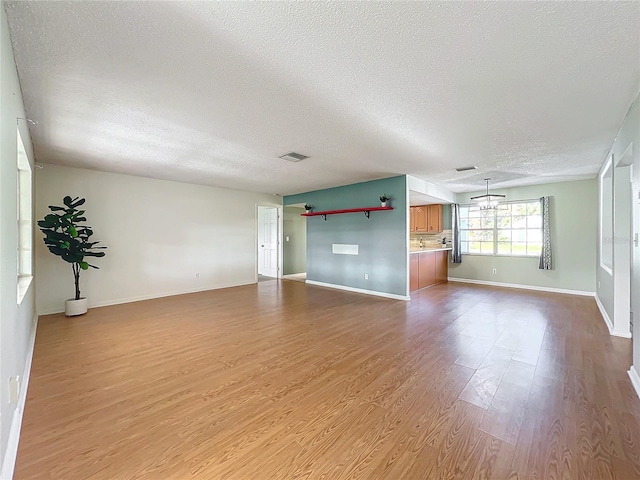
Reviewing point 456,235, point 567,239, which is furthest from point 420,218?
point 567,239

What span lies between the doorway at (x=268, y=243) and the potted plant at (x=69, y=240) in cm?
431

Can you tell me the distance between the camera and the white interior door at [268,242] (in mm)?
8398


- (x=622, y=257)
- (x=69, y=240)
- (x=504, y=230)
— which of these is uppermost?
(x=504, y=230)

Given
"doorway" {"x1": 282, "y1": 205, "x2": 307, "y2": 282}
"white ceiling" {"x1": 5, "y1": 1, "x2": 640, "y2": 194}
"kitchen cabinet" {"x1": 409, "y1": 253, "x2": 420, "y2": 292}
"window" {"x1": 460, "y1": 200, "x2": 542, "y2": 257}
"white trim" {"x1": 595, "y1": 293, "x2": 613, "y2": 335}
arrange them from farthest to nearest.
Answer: "doorway" {"x1": 282, "y1": 205, "x2": 307, "y2": 282} → "window" {"x1": 460, "y1": 200, "x2": 542, "y2": 257} → "kitchen cabinet" {"x1": 409, "y1": 253, "x2": 420, "y2": 292} → "white trim" {"x1": 595, "y1": 293, "x2": 613, "y2": 335} → "white ceiling" {"x1": 5, "y1": 1, "x2": 640, "y2": 194}

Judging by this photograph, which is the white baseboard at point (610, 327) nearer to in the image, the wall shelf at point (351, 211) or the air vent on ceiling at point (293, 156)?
the wall shelf at point (351, 211)

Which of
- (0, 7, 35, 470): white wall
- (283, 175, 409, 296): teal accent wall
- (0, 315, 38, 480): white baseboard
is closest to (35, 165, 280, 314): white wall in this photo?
(283, 175, 409, 296): teal accent wall

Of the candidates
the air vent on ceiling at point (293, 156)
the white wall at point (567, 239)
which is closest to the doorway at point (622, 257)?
the white wall at point (567, 239)

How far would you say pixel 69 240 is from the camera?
164 inches

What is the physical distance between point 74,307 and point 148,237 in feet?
5.57

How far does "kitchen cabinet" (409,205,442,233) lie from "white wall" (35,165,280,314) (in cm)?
470

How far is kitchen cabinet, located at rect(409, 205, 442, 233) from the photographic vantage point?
7.88 metres

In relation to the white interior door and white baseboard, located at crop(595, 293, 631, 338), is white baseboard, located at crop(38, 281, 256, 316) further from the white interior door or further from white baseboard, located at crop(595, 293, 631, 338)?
white baseboard, located at crop(595, 293, 631, 338)

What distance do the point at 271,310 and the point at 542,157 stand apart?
485 cm

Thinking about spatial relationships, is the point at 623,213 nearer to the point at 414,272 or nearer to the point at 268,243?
the point at 414,272
